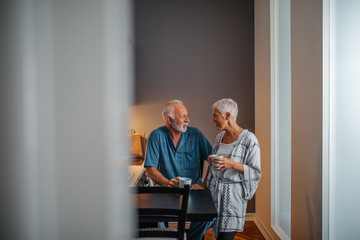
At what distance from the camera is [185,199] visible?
123 centimetres

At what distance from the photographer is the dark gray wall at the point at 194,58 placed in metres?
3.03

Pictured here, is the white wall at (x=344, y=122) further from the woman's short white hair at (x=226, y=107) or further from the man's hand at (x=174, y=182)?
the man's hand at (x=174, y=182)

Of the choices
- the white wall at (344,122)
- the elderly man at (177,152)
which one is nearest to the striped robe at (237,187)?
the elderly man at (177,152)

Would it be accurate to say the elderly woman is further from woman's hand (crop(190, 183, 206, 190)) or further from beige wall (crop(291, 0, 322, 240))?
beige wall (crop(291, 0, 322, 240))

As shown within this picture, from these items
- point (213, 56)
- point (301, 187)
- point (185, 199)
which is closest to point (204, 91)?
point (213, 56)

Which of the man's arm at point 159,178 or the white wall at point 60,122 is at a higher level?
the white wall at point 60,122

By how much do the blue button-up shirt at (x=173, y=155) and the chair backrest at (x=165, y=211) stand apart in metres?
0.29

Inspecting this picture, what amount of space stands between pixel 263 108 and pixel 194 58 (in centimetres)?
108

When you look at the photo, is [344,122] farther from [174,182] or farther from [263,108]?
[263,108]

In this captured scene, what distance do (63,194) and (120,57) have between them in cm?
12

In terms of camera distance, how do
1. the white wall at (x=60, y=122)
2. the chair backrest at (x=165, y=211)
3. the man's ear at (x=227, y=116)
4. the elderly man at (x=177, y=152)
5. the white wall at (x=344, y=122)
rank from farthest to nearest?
the elderly man at (x=177, y=152)
the man's ear at (x=227, y=116)
the white wall at (x=344, y=122)
the chair backrest at (x=165, y=211)
the white wall at (x=60, y=122)

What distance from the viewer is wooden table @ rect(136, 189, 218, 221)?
4.33 feet

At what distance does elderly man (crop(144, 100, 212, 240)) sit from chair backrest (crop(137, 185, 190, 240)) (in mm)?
290

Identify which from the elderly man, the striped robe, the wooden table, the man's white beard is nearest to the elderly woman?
the striped robe
